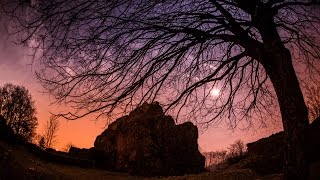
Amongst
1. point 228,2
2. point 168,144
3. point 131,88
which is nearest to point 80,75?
point 131,88

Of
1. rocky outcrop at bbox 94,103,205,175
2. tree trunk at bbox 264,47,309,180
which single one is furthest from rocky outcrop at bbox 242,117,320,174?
rocky outcrop at bbox 94,103,205,175

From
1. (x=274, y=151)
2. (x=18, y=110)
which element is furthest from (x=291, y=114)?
(x=18, y=110)

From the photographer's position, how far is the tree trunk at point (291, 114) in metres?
6.45

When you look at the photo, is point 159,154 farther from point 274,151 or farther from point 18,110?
point 18,110

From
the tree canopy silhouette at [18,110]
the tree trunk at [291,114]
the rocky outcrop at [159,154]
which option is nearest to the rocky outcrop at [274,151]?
the tree trunk at [291,114]

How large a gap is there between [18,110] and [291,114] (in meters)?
41.9

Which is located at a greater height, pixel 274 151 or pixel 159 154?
pixel 274 151

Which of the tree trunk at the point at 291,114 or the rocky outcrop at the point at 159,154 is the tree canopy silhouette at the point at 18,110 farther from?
the tree trunk at the point at 291,114

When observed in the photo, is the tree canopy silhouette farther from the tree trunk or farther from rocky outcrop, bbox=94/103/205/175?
the tree trunk

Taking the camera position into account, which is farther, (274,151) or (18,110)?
(18,110)

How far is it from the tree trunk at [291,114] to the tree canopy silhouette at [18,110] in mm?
40509

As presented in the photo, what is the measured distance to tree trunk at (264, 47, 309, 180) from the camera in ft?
21.2

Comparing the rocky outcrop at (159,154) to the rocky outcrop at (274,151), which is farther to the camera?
the rocky outcrop at (159,154)

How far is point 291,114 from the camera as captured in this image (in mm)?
6652
